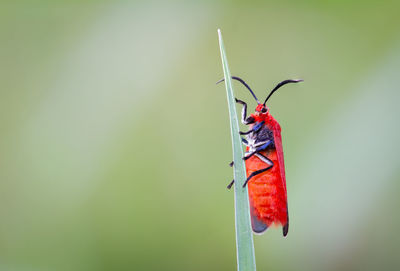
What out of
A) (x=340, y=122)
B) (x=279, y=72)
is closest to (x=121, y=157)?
(x=279, y=72)

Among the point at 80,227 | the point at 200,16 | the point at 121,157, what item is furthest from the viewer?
the point at 200,16

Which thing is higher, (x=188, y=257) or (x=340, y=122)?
(x=340, y=122)

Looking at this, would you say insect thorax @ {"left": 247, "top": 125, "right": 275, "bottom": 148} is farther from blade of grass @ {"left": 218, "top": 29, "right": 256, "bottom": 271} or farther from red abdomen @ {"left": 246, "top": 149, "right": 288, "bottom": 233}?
blade of grass @ {"left": 218, "top": 29, "right": 256, "bottom": 271}

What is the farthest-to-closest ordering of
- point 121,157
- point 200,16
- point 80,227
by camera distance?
point 200,16 < point 121,157 < point 80,227

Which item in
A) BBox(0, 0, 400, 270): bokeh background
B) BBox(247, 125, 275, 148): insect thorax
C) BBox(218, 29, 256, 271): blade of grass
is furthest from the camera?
BBox(0, 0, 400, 270): bokeh background

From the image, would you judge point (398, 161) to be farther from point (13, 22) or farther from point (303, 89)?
point (13, 22)

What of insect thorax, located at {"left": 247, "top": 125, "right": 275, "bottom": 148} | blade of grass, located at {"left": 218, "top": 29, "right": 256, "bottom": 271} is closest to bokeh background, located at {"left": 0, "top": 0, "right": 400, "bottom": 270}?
insect thorax, located at {"left": 247, "top": 125, "right": 275, "bottom": 148}

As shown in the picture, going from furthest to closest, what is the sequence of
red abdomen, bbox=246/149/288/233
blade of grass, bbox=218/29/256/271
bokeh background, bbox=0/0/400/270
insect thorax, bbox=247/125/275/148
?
1. bokeh background, bbox=0/0/400/270
2. insect thorax, bbox=247/125/275/148
3. red abdomen, bbox=246/149/288/233
4. blade of grass, bbox=218/29/256/271
